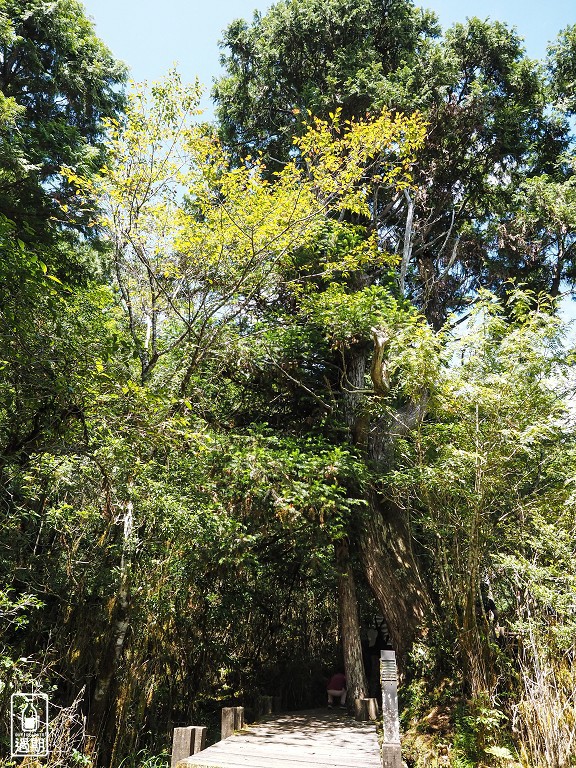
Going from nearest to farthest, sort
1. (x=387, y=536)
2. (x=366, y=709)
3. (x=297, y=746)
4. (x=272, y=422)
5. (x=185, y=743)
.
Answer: (x=185, y=743)
(x=297, y=746)
(x=366, y=709)
(x=387, y=536)
(x=272, y=422)

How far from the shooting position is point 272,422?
8.68 meters

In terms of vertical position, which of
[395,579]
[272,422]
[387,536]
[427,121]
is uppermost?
[427,121]

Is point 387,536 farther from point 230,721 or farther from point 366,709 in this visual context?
point 230,721

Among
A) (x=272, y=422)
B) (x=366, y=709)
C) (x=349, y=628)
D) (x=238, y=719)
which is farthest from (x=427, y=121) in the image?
(x=238, y=719)

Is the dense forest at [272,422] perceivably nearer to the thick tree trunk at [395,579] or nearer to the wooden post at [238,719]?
the thick tree trunk at [395,579]

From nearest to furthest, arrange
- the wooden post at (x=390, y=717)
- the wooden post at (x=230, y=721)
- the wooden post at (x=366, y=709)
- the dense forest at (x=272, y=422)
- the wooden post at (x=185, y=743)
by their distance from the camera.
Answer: the wooden post at (x=390, y=717) < the wooden post at (x=185, y=743) < the dense forest at (x=272, y=422) < the wooden post at (x=230, y=721) < the wooden post at (x=366, y=709)

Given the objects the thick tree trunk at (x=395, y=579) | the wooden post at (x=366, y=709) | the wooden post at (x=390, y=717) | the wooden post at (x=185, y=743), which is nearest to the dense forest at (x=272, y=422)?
the thick tree trunk at (x=395, y=579)

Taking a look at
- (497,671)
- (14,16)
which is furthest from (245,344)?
(14,16)

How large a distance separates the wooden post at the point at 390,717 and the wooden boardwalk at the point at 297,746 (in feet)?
2.51

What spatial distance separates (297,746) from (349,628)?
2.49 meters

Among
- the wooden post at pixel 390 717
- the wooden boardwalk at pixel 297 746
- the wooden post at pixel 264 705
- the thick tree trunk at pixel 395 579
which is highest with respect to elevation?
the thick tree trunk at pixel 395 579

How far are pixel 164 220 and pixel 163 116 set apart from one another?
3.40 feet

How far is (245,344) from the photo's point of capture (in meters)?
7.57

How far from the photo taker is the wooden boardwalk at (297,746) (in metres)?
4.45
